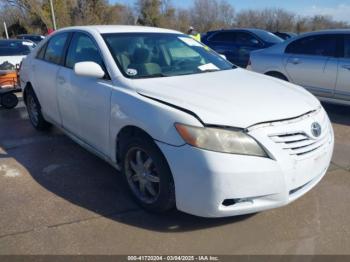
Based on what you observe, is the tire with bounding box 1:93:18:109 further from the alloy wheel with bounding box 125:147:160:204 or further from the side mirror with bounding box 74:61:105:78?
the alloy wheel with bounding box 125:147:160:204

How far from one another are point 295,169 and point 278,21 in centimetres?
4466

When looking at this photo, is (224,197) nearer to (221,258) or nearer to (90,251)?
(221,258)

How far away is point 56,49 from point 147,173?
243 cm

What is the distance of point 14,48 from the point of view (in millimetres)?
9086

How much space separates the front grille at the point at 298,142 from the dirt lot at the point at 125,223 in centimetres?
68

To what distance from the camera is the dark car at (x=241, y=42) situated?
421 inches

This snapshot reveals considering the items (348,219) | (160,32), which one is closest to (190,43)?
(160,32)

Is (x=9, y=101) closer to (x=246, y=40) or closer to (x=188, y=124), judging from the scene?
(x=188, y=124)

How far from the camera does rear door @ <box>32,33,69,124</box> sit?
4.44 m

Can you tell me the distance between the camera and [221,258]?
2.62 m

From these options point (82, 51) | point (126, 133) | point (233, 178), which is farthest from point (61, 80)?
point (233, 178)

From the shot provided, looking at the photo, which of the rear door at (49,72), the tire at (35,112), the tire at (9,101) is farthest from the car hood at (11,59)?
the rear door at (49,72)

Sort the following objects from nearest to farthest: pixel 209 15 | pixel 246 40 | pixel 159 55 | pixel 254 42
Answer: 1. pixel 159 55
2. pixel 254 42
3. pixel 246 40
4. pixel 209 15

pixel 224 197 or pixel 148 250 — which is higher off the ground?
pixel 224 197
